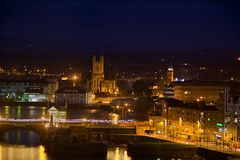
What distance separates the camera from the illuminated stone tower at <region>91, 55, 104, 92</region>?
4351 centimetres

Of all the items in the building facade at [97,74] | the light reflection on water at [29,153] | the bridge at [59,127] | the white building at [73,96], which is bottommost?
the light reflection on water at [29,153]

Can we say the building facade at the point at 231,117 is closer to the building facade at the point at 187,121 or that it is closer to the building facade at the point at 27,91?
the building facade at the point at 187,121

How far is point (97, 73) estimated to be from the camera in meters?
44.1

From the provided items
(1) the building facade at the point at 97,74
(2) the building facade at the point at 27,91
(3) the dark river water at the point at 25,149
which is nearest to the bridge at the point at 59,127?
(3) the dark river water at the point at 25,149

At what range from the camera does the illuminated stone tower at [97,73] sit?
143 ft

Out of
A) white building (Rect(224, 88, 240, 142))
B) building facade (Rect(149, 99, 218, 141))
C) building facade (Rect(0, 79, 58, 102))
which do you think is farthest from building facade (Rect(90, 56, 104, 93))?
white building (Rect(224, 88, 240, 142))

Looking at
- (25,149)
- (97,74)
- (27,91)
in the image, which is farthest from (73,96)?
(25,149)

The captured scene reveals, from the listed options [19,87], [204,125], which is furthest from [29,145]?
[19,87]

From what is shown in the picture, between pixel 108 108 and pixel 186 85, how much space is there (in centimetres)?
366

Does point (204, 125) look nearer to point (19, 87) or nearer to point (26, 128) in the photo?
point (26, 128)

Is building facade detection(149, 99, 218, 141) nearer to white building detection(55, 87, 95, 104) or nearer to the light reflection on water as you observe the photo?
the light reflection on water

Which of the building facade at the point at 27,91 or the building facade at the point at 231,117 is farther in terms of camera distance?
the building facade at the point at 27,91

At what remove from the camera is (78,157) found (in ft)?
59.6

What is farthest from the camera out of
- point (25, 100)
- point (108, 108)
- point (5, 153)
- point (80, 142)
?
point (25, 100)
